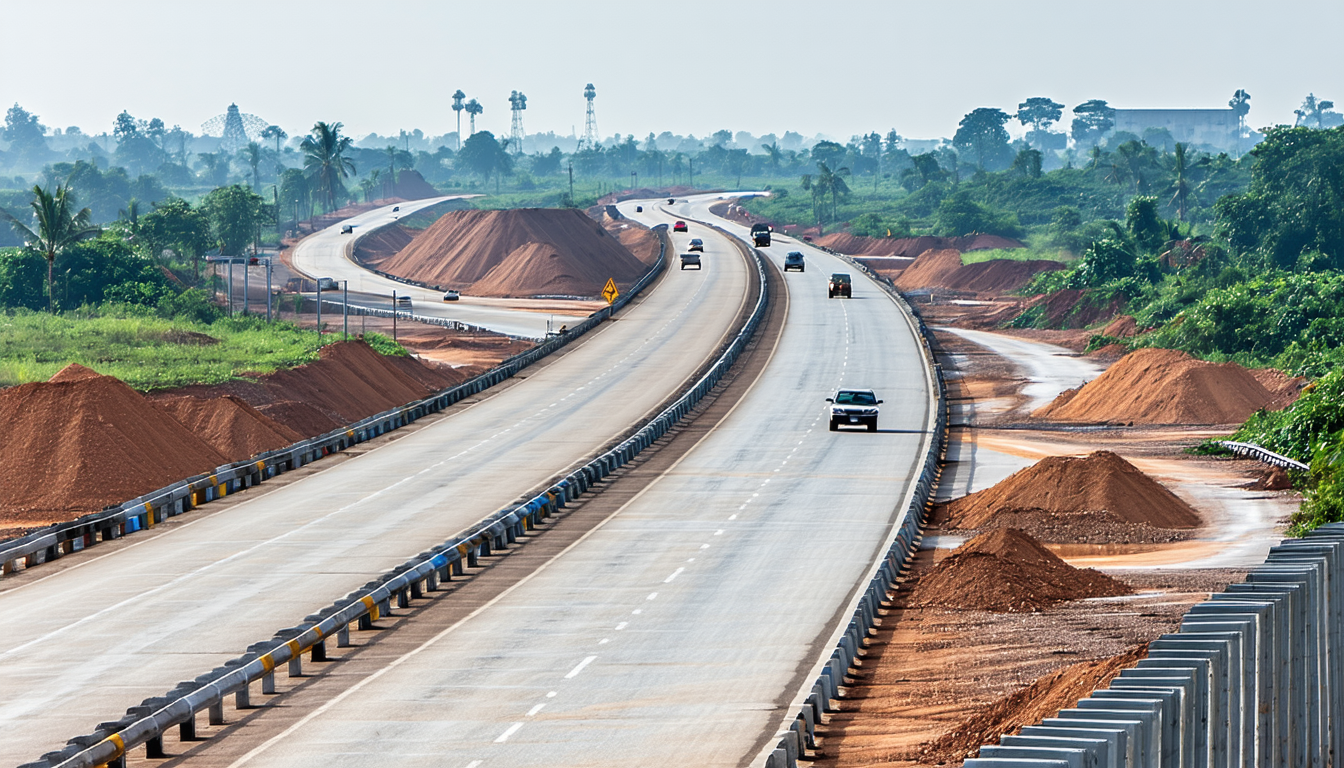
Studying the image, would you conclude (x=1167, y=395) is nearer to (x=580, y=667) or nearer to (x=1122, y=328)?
(x=1122, y=328)

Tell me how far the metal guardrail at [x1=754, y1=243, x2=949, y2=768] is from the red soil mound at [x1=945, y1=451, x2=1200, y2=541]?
209cm

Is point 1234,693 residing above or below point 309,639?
above

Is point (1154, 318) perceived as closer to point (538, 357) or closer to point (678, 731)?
point (538, 357)

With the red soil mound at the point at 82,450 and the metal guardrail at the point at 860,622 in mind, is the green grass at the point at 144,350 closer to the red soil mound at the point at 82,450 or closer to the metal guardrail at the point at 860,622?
the red soil mound at the point at 82,450

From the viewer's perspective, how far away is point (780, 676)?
28219mm

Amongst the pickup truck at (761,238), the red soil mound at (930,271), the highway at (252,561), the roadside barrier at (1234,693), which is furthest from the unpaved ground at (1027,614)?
the pickup truck at (761,238)

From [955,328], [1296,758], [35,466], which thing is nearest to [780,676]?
[1296,758]

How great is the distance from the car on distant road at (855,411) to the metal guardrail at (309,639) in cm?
1179

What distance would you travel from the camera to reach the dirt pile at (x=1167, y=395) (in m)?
69.8

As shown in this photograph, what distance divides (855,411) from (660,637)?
3374 cm

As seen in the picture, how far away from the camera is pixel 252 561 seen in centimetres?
3900

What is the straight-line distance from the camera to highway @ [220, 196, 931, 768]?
78.8 feet

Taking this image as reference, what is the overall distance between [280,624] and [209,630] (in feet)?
4.43

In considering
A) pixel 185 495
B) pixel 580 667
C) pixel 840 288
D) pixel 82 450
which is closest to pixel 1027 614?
pixel 580 667
